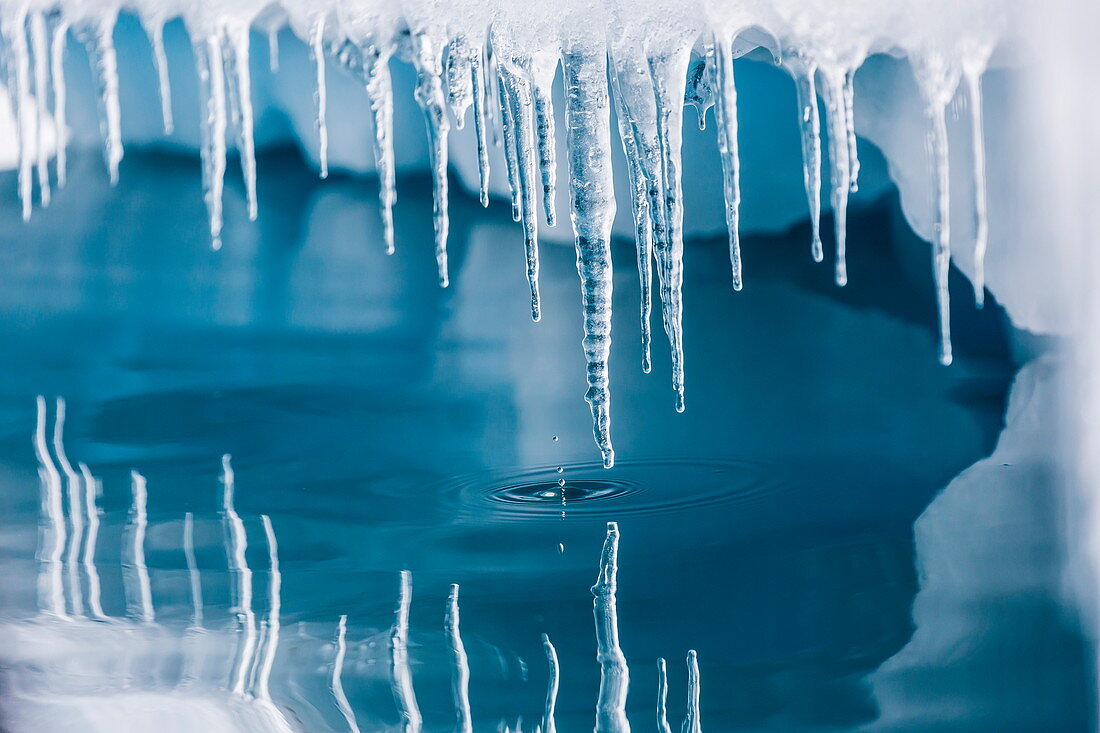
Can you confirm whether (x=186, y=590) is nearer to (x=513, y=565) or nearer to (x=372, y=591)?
(x=372, y=591)

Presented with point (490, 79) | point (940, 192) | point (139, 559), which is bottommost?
point (139, 559)

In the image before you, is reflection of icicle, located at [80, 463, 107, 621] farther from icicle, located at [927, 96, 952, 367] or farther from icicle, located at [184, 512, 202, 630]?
icicle, located at [927, 96, 952, 367]

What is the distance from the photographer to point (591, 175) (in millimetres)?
1379

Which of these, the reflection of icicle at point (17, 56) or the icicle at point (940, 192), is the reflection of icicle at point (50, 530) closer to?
the reflection of icicle at point (17, 56)

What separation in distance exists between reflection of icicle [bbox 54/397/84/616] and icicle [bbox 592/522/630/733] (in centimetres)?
74

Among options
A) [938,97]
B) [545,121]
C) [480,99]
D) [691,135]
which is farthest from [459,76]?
[691,135]

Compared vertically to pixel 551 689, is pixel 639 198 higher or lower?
higher

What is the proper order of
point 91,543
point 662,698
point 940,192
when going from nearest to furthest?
point 662,698, point 940,192, point 91,543

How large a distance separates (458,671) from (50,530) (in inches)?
40.7

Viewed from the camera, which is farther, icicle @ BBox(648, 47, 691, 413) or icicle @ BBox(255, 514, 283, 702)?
icicle @ BBox(648, 47, 691, 413)

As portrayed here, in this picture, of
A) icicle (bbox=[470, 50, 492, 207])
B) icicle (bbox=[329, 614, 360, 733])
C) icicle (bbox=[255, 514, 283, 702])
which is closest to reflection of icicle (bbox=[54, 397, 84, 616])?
icicle (bbox=[255, 514, 283, 702])

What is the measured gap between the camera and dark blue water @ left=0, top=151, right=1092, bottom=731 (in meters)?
1.24

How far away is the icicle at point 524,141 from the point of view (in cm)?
139

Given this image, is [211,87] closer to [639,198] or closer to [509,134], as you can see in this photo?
[509,134]
